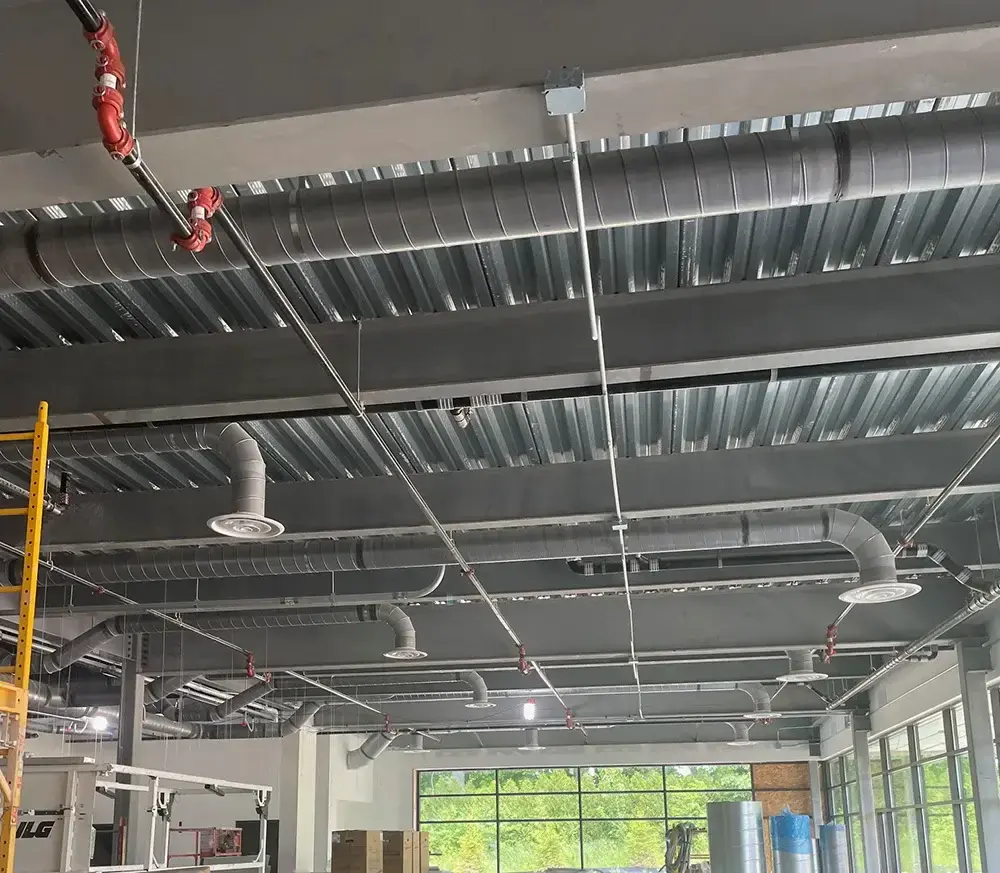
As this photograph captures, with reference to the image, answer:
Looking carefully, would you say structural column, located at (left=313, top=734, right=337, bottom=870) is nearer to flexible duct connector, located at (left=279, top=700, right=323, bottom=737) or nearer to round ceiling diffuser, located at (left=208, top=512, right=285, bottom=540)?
flexible duct connector, located at (left=279, top=700, right=323, bottom=737)

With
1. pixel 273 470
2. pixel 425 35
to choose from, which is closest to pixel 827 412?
pixel 273 470

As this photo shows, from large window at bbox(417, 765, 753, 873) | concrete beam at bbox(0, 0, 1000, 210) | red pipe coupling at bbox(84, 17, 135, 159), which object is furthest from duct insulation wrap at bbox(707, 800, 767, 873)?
large window at bbox(417, 765, 753, 873)

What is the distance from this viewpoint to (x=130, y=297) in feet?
16.0

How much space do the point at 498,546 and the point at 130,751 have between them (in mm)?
5390

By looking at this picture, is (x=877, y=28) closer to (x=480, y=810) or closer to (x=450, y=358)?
(x=450, y=358)

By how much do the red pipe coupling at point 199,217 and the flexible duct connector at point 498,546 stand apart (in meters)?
4.60

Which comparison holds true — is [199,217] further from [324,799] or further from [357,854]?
[324,799]

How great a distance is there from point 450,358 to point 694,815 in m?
17.4

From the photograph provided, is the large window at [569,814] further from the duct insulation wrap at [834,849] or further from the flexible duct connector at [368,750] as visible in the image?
the duct insulation wrap at [834,849]

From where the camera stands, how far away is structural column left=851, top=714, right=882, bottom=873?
15.7m

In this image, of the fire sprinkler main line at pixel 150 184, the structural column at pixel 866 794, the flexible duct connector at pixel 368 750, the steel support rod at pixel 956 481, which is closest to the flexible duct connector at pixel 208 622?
the steel support rod at pixel 956 481

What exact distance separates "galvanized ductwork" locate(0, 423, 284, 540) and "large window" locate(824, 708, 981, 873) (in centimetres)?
940

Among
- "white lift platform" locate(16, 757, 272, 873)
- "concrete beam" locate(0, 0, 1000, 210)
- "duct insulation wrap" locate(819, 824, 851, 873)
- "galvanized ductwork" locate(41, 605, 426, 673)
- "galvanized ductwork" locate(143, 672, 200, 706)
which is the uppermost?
"concrete beam" locate(0, 0, 1000, 210)

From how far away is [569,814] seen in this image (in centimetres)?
2027
